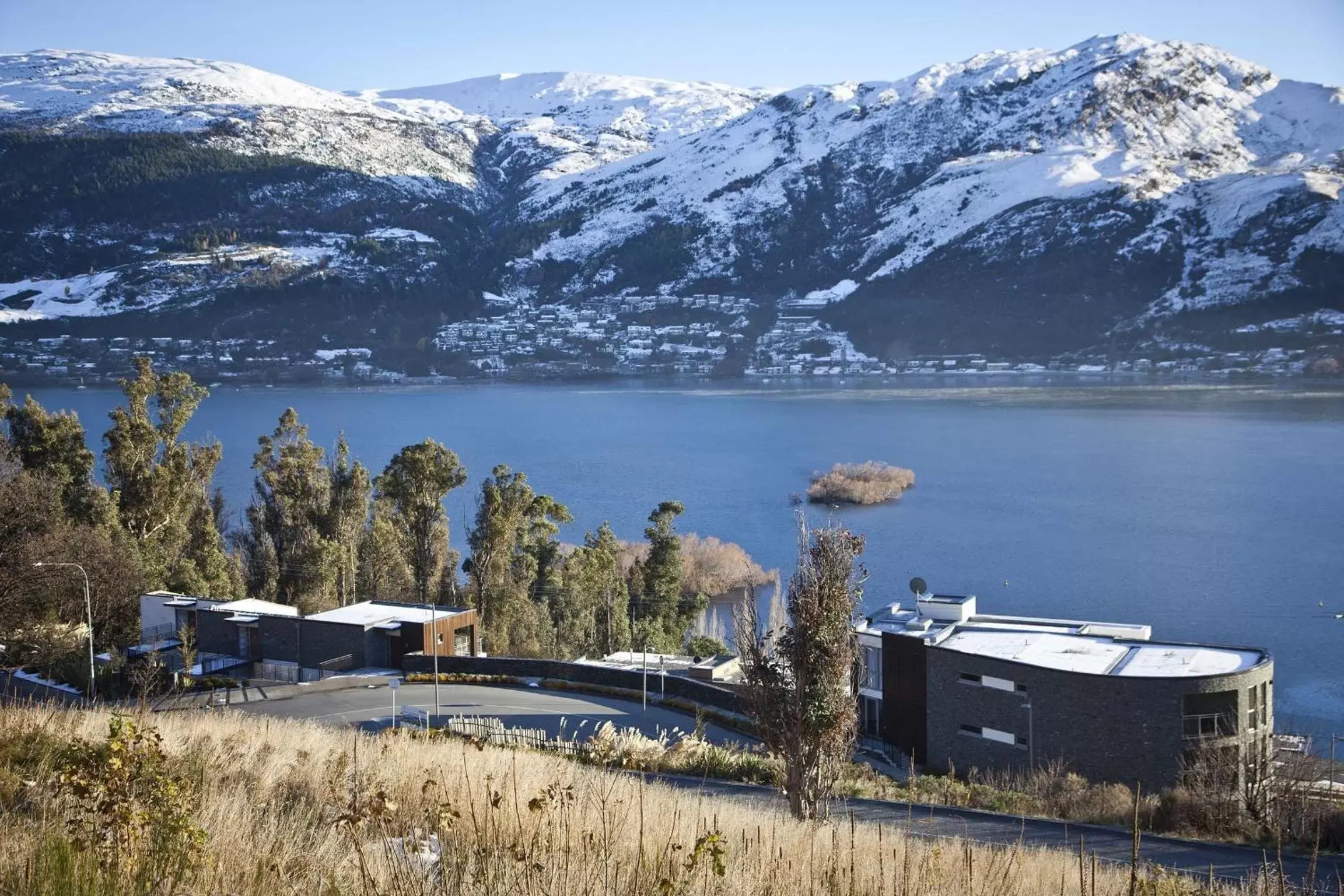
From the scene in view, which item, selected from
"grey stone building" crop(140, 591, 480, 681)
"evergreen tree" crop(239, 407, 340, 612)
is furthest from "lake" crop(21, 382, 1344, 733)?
"evergreen tree" crop(239, 407, 340, 612)

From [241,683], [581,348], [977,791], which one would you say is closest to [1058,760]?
[977,791]

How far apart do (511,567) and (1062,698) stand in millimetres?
12946

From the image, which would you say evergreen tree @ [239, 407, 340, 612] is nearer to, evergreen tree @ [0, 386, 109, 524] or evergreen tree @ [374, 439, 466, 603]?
evergreen tree @ [374, 439, 466, 603]

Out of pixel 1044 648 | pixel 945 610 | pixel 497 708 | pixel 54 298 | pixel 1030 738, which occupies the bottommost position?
pixel 1030 738

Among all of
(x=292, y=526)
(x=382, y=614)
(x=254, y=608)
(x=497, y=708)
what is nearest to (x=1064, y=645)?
(x=497, y=708)

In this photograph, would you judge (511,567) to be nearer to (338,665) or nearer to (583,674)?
(338,665)

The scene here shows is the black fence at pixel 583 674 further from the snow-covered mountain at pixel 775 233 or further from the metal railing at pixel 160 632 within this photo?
the snow-covered mountain at pixel 775 233

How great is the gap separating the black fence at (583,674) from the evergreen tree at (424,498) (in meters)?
7.59

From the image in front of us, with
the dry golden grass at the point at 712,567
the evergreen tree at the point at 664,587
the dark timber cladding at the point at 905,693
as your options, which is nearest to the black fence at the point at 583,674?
the dark timber cladding at the point at 905,693

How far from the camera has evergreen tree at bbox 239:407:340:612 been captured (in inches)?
971

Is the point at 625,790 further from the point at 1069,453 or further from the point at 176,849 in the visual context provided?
the point at 1069,453

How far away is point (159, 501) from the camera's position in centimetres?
2417

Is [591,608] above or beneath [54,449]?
beneath

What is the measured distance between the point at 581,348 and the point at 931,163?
291 ft
